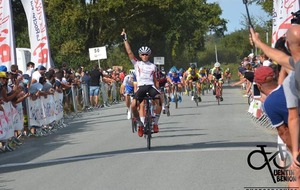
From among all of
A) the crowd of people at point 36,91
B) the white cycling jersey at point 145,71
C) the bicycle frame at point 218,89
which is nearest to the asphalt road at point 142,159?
the crowd of people at point 36,91

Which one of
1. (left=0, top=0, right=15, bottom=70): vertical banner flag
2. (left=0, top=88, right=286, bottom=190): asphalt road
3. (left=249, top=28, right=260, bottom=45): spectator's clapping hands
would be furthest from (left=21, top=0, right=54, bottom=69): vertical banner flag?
(left=249, top=28, right=260, bottom=45): spectator's clapping hands

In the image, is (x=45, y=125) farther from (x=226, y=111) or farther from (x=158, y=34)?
(x=158, y=34)

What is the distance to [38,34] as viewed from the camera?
27766 millimetres

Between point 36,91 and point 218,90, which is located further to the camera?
point 218,90

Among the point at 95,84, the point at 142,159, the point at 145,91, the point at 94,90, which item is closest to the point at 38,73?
the point at 145,91

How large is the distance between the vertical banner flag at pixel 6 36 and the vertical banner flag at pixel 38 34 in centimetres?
366

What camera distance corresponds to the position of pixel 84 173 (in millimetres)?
12609

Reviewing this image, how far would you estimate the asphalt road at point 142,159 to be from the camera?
448 inches

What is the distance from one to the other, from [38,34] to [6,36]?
4.64 meters

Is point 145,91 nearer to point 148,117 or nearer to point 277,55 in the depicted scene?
point 148,117

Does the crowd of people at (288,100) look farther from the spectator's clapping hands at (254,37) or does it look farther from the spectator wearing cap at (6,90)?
the spectator wearing cap at (6,90)

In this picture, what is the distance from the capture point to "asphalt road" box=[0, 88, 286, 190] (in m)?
11.4

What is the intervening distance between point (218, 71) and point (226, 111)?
8086mm

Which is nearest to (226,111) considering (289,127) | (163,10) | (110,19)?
(289,127)
